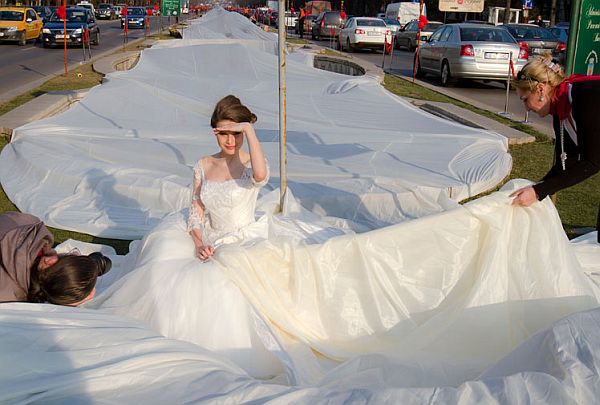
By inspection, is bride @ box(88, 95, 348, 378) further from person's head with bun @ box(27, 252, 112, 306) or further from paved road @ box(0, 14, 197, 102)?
paved road @ box(0, 14, 197, 102)

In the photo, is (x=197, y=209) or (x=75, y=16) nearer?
(x=197, y=209)

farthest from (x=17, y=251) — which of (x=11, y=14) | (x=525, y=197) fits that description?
(x=11, y=14)

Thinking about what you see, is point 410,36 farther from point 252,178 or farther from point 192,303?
point 192,303

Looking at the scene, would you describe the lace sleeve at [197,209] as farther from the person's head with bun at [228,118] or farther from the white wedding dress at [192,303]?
the person's head with bun at [228,118]

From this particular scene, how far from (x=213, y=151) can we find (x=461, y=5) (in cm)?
2684

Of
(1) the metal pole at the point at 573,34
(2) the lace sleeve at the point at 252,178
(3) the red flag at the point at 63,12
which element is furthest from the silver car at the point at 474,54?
(2) the lace sleeve at the point at 252,178

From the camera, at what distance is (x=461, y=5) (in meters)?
32.5

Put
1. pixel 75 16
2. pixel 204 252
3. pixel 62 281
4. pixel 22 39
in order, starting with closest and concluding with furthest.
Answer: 1. pixel 62 281
2. pixel 204 252
3. pixel 22 39
4. pixel 75 16

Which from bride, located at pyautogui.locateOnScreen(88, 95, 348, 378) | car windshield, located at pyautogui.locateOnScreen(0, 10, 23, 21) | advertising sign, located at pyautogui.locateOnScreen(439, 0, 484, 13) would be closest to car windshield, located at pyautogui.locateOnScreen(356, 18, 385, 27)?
advertising sign, located at pyautogui.locateOnScreen(439, 0, 484, 13)

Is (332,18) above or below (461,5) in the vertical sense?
below

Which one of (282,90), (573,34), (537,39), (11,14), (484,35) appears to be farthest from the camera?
(11,14)


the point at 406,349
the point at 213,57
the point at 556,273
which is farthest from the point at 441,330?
the point at 213,57

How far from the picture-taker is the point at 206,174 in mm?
4516

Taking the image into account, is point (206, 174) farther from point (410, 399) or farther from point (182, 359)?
point (410, 399)
